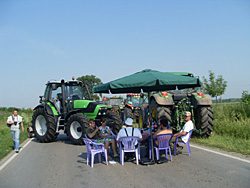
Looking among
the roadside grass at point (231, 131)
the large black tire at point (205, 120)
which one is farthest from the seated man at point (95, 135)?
the large black tire at point (205, 120)

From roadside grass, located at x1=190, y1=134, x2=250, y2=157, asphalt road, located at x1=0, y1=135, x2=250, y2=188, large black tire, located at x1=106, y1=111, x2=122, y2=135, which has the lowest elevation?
asphalt road, located at x1=0, y1=135, x2=250, y2=188

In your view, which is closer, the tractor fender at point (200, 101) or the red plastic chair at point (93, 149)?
the red plastic chair at point (93, 149)

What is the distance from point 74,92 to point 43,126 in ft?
7.75

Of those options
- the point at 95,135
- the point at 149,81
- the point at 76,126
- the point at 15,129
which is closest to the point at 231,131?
the point at 149,81

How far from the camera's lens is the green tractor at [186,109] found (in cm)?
991

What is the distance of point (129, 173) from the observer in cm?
625

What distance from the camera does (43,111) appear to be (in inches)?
477

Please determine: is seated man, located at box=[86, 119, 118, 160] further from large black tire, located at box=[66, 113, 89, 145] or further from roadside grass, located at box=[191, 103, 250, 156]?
roadside grass, located at box=[191, 103, 250, 156]

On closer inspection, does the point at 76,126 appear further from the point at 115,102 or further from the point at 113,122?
the point at 115,102

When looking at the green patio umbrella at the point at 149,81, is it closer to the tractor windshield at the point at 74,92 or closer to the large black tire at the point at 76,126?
the large black tire at the point at 76,126

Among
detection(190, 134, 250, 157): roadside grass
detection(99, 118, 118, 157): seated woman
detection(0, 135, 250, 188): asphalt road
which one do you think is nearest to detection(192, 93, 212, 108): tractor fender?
detection(190, 134, 250, 157): roadside grass

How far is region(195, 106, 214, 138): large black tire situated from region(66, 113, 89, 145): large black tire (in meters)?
4.45

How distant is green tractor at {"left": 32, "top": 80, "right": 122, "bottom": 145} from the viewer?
1088 centimetres

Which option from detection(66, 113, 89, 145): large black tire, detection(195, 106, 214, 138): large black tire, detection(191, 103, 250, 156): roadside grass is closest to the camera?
detection(191, 103, 250, 156): roadside grass
